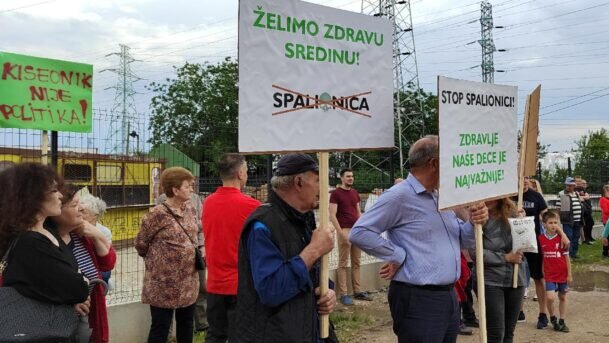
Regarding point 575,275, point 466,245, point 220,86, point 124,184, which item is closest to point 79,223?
point 466,245

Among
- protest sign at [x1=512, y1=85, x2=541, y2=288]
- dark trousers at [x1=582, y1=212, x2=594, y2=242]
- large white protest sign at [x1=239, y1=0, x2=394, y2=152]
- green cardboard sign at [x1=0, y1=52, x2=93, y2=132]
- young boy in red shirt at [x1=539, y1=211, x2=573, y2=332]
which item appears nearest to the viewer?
large white protest sign at [x1=239, y1=0, x2=394, y2=152]

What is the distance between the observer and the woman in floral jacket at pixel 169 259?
4.47 metres

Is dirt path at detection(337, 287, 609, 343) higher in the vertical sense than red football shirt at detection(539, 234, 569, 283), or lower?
lower

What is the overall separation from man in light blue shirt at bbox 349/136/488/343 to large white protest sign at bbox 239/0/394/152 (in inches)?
17.2

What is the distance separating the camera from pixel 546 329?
6.71 metres

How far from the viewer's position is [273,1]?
101 inches

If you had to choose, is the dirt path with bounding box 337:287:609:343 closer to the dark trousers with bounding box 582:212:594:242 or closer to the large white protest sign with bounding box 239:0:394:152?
the large white protest sign with bounding box 239:0:394:152

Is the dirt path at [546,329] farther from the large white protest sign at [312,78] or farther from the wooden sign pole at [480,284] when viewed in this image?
the large white protest sign at [312,78]

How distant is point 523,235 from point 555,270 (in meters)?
2.83

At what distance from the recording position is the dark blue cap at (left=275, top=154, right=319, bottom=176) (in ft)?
8.57

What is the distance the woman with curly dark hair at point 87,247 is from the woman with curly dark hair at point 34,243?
0.21m

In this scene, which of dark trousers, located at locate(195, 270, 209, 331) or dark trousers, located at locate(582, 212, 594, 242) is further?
dark trousers, located at locate(582, 212, 594, 242)

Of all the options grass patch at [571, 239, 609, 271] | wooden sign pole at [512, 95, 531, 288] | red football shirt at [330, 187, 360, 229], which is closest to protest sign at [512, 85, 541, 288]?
wooden sign pole at [512, 95, 531, 288]

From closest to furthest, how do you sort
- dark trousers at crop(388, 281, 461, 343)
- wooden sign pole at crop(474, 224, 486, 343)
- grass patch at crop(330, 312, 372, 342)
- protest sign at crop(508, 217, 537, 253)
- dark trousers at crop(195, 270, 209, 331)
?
dark trousers at crop(388, 281, 461, 343), wooden sign pole at crop(474, 224, 486, 343), protest sign at crop(508, 217, 537, 253), dark trousers at crop(195, 270, 209, 331), grass patch at crop(330, 312, 372, 342)
